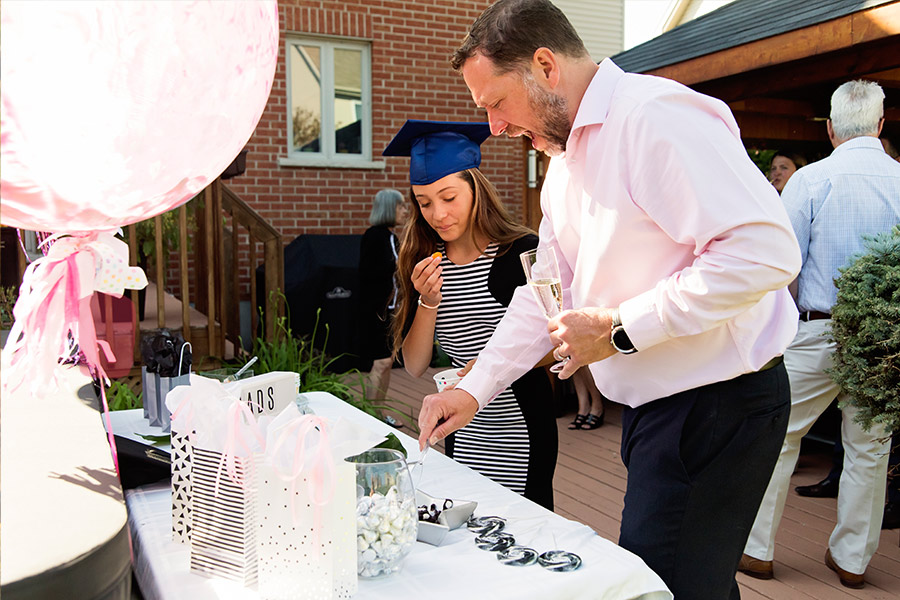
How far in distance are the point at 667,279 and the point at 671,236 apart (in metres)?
0.09

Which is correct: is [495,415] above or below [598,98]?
below

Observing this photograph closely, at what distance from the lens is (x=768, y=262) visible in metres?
1.38

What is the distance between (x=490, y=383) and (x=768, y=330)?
0.67m

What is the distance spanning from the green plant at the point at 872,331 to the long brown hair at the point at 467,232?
62.2 inches

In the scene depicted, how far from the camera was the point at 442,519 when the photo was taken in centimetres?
150

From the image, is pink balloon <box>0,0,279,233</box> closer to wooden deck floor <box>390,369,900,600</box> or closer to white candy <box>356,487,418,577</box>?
white candy <box>356,487,418,577</box>

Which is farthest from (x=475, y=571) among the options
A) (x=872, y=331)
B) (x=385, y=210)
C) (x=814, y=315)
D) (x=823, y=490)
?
(x=385, y=210)

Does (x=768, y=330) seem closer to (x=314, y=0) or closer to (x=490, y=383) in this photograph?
(x=490, y=383)

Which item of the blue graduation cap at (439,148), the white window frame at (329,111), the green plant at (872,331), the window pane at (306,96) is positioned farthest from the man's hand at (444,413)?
the window pane at (306,96)

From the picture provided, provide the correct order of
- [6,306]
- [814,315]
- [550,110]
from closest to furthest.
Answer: [550,110] < [814,315] < [6,306]

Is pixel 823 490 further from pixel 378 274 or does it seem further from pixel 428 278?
pixel 378 274

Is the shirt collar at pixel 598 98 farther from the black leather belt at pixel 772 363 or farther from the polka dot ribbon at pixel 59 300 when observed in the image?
the polka dot ribbon at pixel 59 300

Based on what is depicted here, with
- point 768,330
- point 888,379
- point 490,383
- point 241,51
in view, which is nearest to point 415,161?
point 490,383

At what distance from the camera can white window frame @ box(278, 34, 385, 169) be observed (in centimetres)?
809
